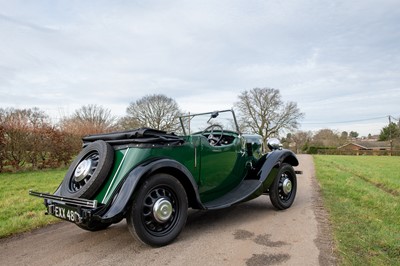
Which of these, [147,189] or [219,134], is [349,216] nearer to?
[219,134]

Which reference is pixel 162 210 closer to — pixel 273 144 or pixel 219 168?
pixel 219 168

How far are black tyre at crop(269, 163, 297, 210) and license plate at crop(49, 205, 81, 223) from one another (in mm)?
3128

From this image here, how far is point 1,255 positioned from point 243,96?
39618mm

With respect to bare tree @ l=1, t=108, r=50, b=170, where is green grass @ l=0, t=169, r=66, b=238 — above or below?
below

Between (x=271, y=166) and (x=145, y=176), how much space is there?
2460 millimetres

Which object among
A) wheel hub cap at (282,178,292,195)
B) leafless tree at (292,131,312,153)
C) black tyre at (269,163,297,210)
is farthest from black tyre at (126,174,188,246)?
leafless tree at (292,131,312,153)

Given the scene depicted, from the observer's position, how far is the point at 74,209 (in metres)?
3.21

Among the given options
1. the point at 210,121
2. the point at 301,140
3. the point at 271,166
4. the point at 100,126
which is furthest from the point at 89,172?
the point at 301,140

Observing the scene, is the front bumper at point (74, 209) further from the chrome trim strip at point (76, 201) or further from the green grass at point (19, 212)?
the green grass at point (19, 212)

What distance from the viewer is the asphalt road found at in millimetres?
3096

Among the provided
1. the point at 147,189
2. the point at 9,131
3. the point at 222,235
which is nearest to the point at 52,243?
the point at 147,189

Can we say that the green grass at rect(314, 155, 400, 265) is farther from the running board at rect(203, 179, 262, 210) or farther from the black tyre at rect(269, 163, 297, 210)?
the running board at rect(203, 179, 262, 210)

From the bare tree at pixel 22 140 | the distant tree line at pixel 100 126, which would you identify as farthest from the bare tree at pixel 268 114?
the bare tree at pixel 22 140

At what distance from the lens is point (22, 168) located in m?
12.3
